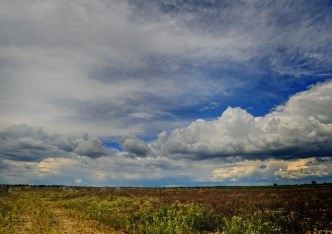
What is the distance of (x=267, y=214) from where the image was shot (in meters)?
18.4

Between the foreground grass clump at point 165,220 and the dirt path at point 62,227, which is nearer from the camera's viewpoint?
the foreground grass clump at point 165,220

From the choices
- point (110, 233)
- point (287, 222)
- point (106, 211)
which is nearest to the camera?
point (287, 222)

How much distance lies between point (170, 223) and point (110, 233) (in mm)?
3820

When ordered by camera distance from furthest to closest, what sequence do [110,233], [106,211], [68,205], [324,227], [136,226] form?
[68,205], [106,211], [136,226], [110,233], [324,227]

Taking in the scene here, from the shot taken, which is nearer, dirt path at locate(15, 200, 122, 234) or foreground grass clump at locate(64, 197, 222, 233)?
foreground grass clump at locate(64, 197, 222, 233)

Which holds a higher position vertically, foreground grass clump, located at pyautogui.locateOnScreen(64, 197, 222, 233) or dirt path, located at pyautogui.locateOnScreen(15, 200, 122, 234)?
foreground grass clump, located at pyautogui.locateOnScreen(64, 197, 222, 233)

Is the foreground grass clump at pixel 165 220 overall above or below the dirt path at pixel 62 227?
above

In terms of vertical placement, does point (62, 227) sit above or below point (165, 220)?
below

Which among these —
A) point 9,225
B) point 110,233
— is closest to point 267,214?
point 110,233

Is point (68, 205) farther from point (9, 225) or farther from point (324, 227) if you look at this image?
point (324, 227)

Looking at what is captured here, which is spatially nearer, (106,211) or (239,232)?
(239,232)

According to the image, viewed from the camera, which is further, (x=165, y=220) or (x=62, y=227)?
(x=165, y=220)

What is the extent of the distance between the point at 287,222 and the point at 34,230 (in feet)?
46.5

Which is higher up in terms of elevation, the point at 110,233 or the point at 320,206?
the point at 320,206
